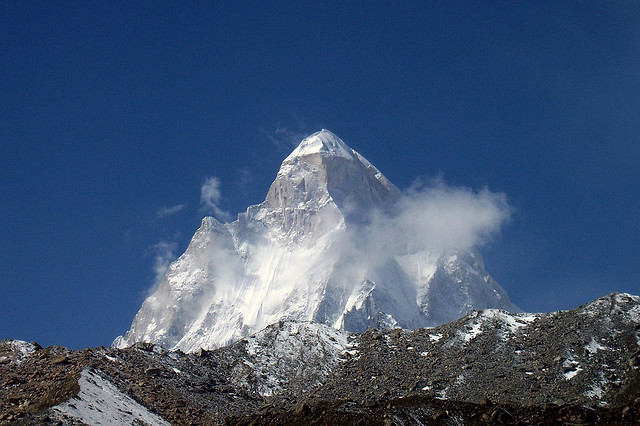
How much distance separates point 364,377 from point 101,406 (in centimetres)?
2729

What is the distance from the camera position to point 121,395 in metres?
59.2

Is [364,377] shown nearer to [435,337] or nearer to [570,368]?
[435,337]

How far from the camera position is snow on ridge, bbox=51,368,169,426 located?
50812 mm

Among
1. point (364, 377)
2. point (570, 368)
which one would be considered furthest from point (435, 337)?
point (570, 368)

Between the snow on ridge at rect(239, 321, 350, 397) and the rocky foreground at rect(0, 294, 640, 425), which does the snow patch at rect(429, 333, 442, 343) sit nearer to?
the rocky foreground at rect(0, 294, 640, 425)

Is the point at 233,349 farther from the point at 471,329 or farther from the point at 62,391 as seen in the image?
the point at 62,391

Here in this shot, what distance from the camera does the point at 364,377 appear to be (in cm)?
7438

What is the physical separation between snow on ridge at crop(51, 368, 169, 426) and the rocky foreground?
135mm

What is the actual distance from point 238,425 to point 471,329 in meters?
36.3

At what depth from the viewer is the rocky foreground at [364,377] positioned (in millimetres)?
49812

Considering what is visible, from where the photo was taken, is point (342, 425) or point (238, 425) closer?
point (342, 425)

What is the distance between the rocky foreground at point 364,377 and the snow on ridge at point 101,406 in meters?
0.14

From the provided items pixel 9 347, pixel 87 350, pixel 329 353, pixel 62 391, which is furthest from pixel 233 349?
pixel 62 391

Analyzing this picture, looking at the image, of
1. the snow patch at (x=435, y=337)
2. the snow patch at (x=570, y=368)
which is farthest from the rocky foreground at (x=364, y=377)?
the snow patch at (x=435, y=337)
